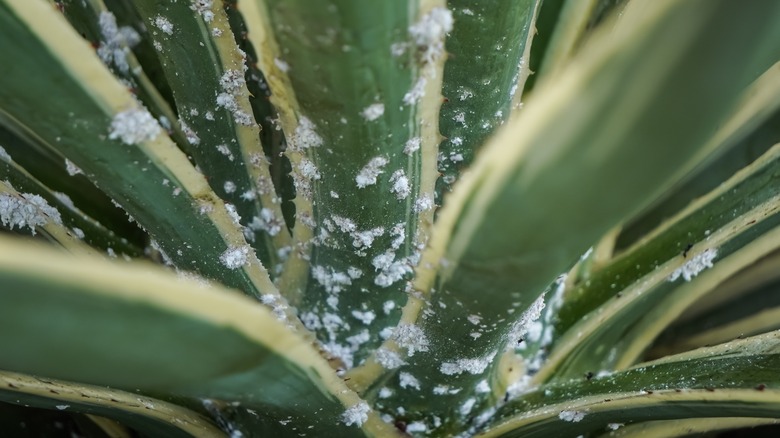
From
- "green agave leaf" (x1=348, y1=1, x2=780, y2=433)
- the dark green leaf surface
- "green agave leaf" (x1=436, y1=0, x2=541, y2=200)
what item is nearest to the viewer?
"green agave leaf" (x1=348, y1=1, x2=780, y2=433)

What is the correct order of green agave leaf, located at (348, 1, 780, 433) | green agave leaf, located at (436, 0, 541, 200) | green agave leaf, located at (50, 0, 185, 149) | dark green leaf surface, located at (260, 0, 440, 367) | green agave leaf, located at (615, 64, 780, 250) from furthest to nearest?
1. green agave leaf, located at (615, 64, 780, 250)
2. green agave leaf, located at (50, 0, 185, 149)
3. green agave leaf, located at (436, 0, 541, 200)
4. dark green leaf surface, located at (260, 0, 440, 367)
5. green agave leaf, located at (348, 1, 780, 433)

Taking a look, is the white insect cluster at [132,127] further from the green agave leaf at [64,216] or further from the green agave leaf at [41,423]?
the green agave leaf at [41,423]

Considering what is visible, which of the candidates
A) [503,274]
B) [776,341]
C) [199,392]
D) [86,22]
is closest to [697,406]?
[776,341]

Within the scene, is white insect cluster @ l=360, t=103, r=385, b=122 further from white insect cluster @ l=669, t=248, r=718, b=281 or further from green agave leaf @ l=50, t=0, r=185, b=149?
white insect cluster @ l=669, t=248, r=718, b=281

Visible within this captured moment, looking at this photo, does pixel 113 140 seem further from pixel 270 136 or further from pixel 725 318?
pixel 725 318

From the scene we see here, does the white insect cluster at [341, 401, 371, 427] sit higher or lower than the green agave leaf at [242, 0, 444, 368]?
lower

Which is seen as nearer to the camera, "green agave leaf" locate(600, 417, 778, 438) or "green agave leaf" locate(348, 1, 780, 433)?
"green agave leaf" locate(348, 1, 780, 433)

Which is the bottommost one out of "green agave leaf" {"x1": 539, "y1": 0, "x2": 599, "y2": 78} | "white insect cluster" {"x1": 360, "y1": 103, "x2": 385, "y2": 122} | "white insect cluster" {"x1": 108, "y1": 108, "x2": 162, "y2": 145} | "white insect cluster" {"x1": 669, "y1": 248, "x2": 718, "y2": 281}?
"white insect cluster" {"x1": 108, "y1": 108, "x2": 162, "y2": 145}

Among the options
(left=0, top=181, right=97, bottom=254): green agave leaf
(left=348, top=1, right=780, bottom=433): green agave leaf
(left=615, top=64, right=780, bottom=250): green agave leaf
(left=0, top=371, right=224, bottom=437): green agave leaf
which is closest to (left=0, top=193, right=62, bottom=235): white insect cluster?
(left=0, top=181, right=97, bottom=254): green agave leaf
